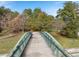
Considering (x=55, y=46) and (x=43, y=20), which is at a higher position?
(x=43, y=20)

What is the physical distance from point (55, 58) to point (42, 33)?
0.36 meters

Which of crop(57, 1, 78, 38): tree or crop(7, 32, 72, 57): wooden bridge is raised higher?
crop(57, 1, 78, 38): tree

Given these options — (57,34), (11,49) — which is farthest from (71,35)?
(11,49)

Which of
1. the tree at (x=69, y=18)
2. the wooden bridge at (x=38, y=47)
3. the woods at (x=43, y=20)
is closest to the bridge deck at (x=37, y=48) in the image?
the wooden bridge at (x=38, y=47)

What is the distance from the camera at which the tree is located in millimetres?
3623

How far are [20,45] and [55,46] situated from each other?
43cm

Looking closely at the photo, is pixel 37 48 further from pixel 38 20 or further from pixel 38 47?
pixel 38 20

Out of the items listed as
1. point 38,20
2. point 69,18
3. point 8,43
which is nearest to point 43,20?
point 38,20

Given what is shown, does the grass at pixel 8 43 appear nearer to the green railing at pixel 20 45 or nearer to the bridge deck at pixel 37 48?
the green railing at pixel 20 45

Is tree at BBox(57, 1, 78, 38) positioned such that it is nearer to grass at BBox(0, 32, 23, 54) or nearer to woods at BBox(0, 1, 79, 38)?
woods at BBox(0, 1, 79, 38)

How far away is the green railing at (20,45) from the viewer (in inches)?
141

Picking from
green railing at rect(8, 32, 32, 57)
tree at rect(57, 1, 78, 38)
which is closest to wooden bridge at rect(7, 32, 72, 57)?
green railing at rect(8, 32, 32, 57)

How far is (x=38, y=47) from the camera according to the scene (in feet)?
12.0

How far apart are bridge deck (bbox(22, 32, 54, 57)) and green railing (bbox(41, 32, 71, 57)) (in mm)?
46
